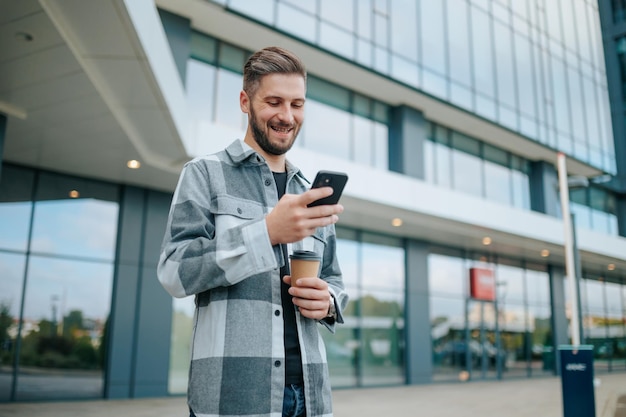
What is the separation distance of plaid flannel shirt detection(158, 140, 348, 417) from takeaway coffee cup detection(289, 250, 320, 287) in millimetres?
52

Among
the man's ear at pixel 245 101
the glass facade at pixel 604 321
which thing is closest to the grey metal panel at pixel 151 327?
the man's ear at pixel 245 101

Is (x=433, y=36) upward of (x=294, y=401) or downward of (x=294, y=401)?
upward

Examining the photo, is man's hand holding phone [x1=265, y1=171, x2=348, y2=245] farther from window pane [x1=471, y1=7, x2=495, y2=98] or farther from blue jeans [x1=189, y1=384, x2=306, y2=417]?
window pane [x1=471, y1=7, x2=495, y2=98]

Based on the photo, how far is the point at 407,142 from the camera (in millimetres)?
17297

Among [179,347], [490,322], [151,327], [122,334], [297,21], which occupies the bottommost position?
[179,347]

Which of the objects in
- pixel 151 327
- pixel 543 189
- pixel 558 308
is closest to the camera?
pixel 151 327

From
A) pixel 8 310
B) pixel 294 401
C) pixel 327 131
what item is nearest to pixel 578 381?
pixel 294 401

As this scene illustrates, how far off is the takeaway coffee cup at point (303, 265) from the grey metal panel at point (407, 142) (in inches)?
621

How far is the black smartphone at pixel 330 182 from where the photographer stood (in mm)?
1367

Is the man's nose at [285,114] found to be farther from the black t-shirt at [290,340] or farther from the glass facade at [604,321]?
the glass facade at [604,321]

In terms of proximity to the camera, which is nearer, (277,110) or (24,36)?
(277,110)

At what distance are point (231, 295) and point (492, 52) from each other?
801 inches

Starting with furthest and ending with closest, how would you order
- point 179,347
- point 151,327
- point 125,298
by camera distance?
point 179,347, point 151,327, point 125,298

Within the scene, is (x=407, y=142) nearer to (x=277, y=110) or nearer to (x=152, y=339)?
(x=152, y=339)
